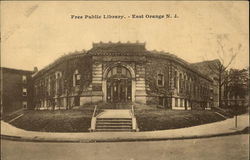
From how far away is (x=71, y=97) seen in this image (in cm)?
345

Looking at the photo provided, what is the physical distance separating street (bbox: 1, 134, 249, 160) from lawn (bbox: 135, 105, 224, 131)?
0.12 m

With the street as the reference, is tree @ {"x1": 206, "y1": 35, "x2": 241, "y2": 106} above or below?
above

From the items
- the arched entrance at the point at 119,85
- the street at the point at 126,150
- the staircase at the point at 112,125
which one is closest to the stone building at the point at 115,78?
the arched entrance at the point at 119,85

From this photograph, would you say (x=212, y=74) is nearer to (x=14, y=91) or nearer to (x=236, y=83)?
(x=236, y=83)

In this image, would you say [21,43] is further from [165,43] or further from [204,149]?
[204,149]

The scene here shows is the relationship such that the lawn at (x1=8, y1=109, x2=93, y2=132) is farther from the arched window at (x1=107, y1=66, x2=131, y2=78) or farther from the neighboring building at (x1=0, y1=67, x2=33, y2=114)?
the arched window at (x1=107, y1=66, x2=131, y2=78)

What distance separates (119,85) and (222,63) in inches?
33.4

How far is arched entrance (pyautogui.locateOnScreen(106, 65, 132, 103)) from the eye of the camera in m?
3.38

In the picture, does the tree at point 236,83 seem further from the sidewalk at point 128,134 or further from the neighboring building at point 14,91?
the neighboring building at point 14,91

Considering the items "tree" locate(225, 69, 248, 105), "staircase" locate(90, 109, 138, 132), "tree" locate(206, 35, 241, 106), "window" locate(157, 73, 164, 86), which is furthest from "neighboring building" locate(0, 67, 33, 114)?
"tree" locate(225, 69, 248, 105)

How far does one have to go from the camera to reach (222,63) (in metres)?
3.62

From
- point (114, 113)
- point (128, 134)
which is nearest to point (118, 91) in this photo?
point (114, 113)

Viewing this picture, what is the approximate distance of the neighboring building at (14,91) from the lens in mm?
3529

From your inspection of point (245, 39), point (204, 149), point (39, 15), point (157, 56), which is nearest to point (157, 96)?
point (157, 56)
